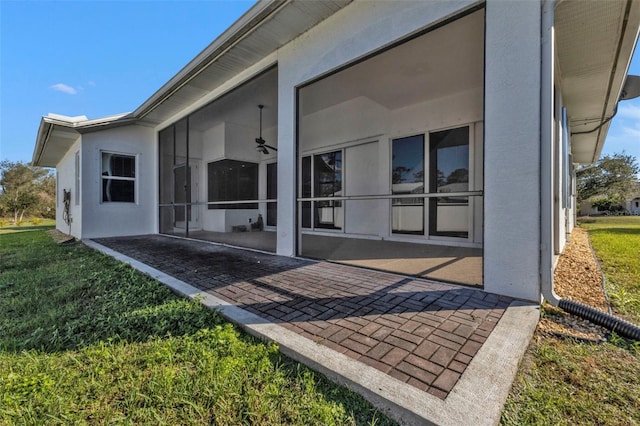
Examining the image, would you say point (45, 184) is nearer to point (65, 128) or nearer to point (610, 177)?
point (65, 128)

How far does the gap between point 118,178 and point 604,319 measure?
9.38 m

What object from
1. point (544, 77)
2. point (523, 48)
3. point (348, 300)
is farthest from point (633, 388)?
point (523, 48)

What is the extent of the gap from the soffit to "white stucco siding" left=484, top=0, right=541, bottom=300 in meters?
2.06

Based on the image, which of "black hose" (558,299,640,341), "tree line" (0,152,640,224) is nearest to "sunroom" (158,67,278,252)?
"black hose" (558,299,640,341)

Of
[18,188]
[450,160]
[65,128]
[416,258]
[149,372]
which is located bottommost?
[149,372]

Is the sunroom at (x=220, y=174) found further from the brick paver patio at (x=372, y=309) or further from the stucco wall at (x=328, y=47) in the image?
the brick paver patio at (x=372, y=309)

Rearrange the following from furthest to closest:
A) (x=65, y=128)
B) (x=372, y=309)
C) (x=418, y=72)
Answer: (x=65, y=128) → (x=418, y=72) → (x=372, y=309)

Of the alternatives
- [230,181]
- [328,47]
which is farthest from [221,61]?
[230,181]

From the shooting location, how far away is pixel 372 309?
84.5 inches

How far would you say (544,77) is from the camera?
218cm

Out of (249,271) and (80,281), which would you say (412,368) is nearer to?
(249,271)

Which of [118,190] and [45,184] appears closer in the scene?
[118,190]

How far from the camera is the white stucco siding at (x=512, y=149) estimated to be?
2225 mm

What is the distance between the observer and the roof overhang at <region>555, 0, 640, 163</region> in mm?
2783
